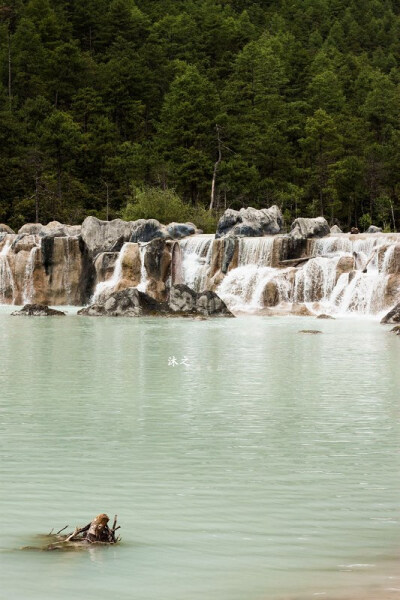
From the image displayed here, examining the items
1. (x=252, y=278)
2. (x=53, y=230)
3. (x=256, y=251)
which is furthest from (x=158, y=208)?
(x=252, y=278)

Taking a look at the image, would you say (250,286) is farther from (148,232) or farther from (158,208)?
(158,208)

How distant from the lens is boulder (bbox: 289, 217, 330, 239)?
46.1 m

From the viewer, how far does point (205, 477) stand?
10430mm

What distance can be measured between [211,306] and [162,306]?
2222mm

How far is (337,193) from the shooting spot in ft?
241

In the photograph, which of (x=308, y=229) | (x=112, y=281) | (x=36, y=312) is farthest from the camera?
(x=112, y=281)

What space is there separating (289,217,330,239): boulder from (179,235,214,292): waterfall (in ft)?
13.2

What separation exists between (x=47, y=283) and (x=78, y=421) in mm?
36105

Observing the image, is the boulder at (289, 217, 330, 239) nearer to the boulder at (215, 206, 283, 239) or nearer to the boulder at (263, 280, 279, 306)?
the boulder at (215, 206, 283, 239)

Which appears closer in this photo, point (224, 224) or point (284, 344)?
point (284, 344)

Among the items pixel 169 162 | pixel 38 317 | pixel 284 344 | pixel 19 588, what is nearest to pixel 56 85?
pixel 169 162

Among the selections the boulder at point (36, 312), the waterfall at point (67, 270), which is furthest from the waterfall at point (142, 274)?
the boulder at point (36, 312)

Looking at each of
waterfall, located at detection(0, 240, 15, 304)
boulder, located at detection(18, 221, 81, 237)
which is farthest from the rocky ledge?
boulder, located at detection(18, 221, 81, 237)

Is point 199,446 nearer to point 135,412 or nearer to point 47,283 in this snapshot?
point 135,412
